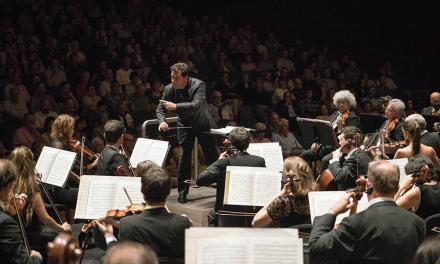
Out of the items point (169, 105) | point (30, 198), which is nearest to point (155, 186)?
point (30, 198)

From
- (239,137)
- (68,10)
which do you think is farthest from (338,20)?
(239,137)

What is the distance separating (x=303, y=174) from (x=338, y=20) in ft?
35.5

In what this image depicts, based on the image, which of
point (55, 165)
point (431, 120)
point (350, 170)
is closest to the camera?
point (350, 170)

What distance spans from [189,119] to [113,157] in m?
1.32

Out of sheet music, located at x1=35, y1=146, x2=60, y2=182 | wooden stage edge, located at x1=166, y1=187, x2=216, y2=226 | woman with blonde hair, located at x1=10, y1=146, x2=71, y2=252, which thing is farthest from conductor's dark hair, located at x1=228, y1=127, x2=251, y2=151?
sheet music, located at x1=35, y1=146, x2=60, y2=182

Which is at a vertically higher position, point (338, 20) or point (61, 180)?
point (338, 20)

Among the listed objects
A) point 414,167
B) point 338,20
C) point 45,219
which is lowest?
point 45,219

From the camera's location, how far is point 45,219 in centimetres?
492

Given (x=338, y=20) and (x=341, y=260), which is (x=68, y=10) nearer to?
(x=338, y=20)

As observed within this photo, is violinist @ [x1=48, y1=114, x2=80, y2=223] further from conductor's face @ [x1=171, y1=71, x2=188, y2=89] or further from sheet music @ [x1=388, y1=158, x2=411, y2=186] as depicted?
sheet music @ [x1=388, y1=158, x2=411, y2=186]

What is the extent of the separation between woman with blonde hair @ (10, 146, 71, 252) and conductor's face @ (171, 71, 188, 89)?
202 cm

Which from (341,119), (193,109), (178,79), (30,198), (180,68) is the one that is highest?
(180,68)

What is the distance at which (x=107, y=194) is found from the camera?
4844 mm

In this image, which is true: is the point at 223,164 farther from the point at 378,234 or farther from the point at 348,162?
the point at 378,234
